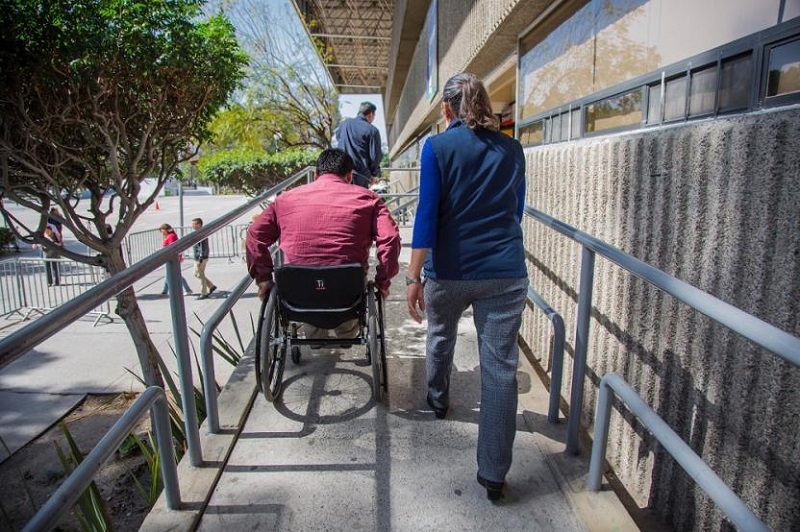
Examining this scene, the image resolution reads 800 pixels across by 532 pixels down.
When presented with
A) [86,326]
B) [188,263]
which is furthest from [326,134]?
[86,326]

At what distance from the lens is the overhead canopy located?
1773cm

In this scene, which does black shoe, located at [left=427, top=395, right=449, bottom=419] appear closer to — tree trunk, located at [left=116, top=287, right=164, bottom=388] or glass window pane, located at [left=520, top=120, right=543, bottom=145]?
glass window pane, located at [left=520, top=120, right=543, bottom=145]

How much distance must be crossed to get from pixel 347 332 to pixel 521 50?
3.77 meters

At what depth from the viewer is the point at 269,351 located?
2.73 metres

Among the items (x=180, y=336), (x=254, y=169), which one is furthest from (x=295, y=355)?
(x=254, y=169)

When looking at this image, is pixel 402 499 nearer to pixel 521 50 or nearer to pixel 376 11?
pixel 521 50

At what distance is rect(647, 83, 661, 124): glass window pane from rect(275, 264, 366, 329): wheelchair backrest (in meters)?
1.72

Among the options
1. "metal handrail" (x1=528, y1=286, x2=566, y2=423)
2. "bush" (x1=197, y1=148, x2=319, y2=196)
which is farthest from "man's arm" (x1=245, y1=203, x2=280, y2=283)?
"bush" (x1=197, y1=148, x2=319, y2=196)

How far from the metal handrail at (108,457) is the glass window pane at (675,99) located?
262 centimetres

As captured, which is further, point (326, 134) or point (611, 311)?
point (326, 134)

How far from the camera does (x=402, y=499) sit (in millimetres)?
2164

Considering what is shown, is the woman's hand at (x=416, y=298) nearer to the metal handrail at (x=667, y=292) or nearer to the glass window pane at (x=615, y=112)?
the metal handrail at (x=667, y=292)

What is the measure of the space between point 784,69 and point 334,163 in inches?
82.2

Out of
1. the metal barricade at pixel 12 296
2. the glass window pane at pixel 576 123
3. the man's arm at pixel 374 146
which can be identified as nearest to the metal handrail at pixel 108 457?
the glass window pane at pixel 576 123
